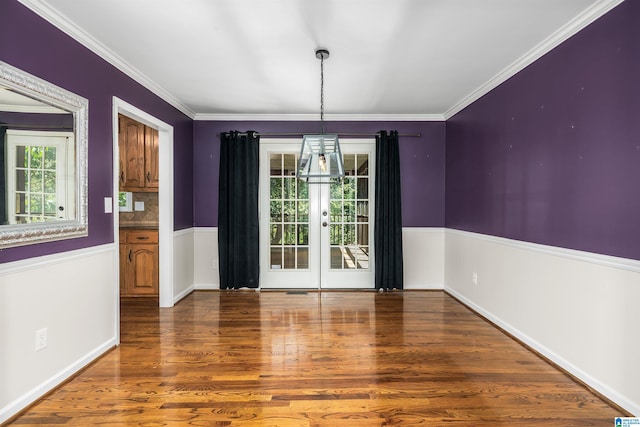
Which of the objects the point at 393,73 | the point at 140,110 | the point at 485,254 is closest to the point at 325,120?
the point at 393,73

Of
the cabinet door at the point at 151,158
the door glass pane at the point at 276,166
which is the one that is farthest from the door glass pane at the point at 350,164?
the cabinet door at the point at 151,158

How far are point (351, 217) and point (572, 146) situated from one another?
9.72 ft

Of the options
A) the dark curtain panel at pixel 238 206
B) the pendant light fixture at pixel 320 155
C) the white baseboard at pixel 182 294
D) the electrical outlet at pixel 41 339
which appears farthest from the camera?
the dark curtain panel at pixel 238 206

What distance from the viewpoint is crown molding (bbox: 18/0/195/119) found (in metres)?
2.29

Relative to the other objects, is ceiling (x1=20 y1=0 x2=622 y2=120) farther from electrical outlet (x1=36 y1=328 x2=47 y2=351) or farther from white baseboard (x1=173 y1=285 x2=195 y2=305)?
white baseboard (x1=173 y1=285 x2=195 y2=305)

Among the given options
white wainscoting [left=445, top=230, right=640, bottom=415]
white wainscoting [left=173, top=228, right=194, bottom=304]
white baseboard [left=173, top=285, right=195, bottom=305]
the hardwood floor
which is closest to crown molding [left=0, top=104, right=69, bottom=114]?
the hardwood floor

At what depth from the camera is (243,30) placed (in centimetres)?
265

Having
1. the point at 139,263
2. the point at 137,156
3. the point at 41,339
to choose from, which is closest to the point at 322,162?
the point at 41,339

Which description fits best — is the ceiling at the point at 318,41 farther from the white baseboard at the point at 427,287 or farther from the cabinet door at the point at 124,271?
the white baseboard at the point at 427,287

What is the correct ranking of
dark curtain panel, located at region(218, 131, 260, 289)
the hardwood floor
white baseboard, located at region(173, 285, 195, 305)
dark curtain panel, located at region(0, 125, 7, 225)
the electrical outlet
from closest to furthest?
dark curtain panel, located at region(0, 125, 7, 225), the hardwood floor, the electrical outlet, white baseboard, located at region(173, 285, 195, 305), dark curtain panel, located at region(218, 131, 260, 289)

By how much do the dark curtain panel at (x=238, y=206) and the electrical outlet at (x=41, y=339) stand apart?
2.69m

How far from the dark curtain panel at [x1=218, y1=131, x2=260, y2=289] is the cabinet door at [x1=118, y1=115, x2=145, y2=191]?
99 cm

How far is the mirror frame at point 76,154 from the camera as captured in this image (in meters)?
2.06

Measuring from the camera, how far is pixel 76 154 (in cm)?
260
